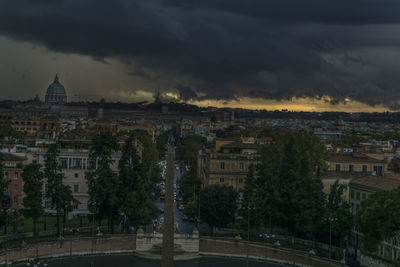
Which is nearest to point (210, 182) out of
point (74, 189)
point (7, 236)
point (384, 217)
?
point (74, 189)

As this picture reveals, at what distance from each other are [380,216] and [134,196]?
72.9ft

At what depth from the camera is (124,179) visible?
6316 centimetres

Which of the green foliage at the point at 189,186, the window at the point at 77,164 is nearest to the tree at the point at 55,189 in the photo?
the window at the point at 77,164

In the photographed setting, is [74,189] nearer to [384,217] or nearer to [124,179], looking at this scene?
[124,179]

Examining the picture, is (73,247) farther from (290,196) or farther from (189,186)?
(189,186)

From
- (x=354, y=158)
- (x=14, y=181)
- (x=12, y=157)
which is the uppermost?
(x=354, y=158)

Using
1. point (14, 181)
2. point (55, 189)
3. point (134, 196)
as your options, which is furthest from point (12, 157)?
point (134, 196)

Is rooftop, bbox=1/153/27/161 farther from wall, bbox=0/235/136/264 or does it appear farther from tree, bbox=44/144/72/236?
wall, bbox=0/235/136/264

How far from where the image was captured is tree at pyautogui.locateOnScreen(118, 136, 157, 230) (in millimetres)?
61062

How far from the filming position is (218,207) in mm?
64312

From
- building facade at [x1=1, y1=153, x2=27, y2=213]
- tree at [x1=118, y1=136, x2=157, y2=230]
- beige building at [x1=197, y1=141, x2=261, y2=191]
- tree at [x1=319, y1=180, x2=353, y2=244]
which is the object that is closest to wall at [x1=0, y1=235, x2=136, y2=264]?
tree at [x1=118, y1=136, x2=157, y2=230]

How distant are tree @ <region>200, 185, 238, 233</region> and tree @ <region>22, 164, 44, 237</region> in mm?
14668

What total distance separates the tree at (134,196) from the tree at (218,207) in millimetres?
4682

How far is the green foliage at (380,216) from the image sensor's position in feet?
154
